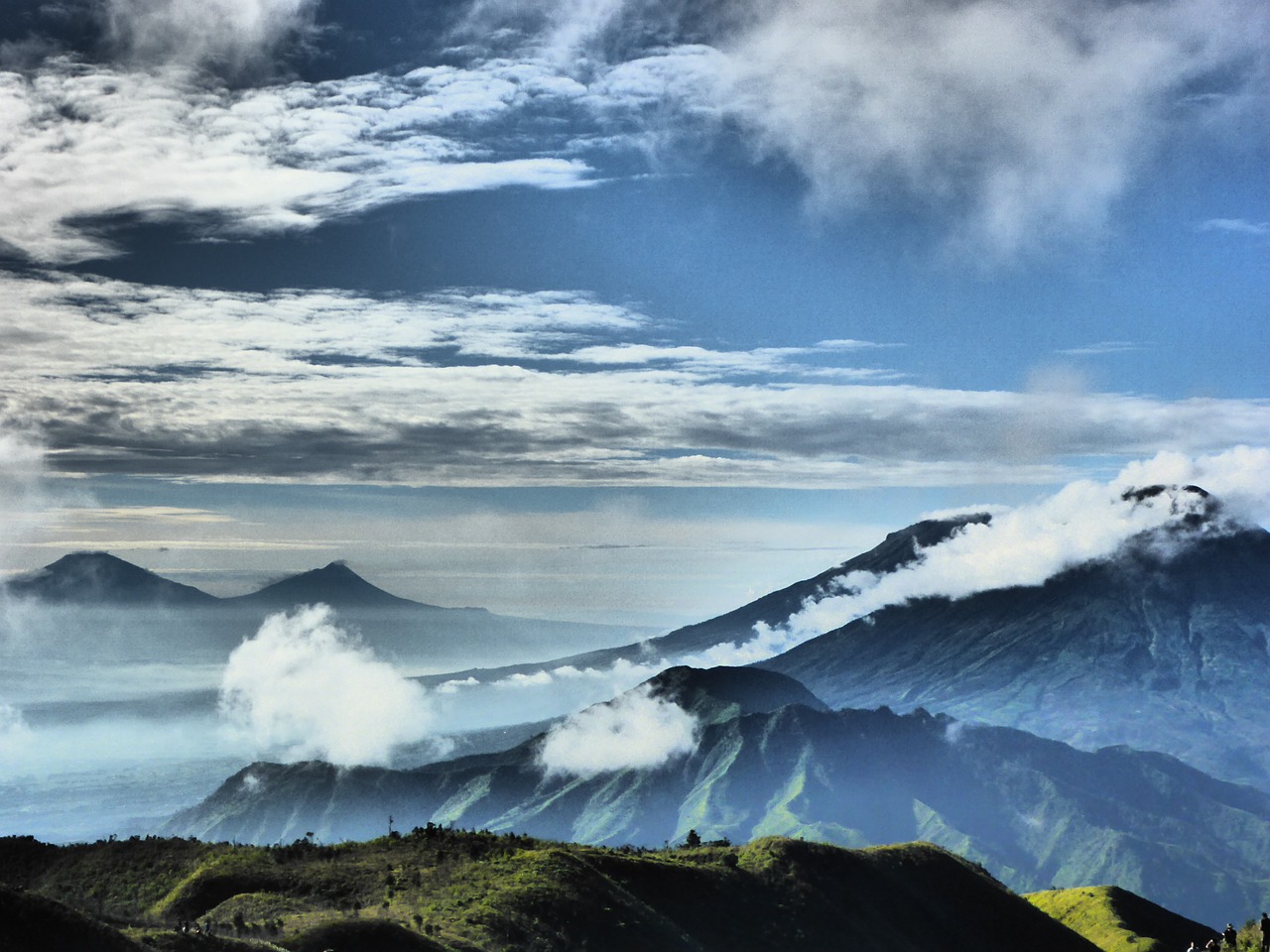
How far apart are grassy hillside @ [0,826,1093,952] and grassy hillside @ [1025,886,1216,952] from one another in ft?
139

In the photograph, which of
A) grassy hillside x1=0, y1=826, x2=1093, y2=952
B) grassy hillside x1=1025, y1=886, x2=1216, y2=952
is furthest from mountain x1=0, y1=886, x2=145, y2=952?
grassy hillside x1=1025, y1=886, x2=1216, y2=952

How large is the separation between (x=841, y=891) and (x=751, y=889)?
11489 millimetres

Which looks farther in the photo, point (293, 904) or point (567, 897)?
point (567, 897)

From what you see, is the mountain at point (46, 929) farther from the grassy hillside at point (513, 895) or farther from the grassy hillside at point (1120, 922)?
the grassy hillside at point (1120, 922)

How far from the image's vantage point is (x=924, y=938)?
11838 cm

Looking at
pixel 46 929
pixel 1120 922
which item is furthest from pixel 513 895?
pixel 1120 922

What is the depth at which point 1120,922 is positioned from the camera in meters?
172

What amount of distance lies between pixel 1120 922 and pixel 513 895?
11426cm

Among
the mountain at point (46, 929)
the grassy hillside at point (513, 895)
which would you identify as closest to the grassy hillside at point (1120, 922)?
the grassy hillside at point (513, 895)

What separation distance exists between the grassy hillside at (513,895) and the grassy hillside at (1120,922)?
42.4m

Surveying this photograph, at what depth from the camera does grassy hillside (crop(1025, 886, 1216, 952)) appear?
534 ft

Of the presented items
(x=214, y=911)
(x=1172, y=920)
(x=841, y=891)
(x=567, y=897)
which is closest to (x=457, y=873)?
(x=567, y=897)

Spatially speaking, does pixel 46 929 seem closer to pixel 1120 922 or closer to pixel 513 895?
pixel 513 895

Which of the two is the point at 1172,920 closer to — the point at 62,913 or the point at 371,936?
the point at 371,936
